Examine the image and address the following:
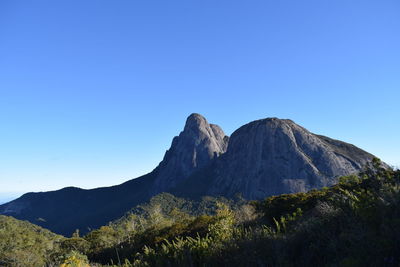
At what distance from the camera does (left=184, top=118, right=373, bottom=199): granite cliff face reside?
150 meters

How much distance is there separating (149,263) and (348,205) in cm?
617

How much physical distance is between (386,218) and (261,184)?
521ft

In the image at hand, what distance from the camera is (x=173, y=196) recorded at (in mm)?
190625

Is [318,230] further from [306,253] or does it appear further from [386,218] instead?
[386,218]

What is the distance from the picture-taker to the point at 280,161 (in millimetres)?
162625

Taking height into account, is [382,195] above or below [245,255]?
above

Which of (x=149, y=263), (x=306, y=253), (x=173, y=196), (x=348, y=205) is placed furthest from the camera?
(x=173, y=196)

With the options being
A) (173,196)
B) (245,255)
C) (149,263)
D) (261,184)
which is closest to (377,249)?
(245,255)

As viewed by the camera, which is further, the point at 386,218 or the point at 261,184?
the point at 261,184

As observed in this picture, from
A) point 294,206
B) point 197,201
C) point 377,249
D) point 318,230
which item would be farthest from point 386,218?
point 197,201

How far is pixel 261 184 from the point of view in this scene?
158875 mm

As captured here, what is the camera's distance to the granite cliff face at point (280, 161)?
150 meters

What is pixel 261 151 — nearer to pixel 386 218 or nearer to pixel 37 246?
pixel 37 246

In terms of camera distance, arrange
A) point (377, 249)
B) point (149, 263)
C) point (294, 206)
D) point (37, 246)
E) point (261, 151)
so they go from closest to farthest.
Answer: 1. point (377, 249)
2. point (149, 263)
3. point (294, 206)
4. point (37, 246)
5. point (261, 151)
